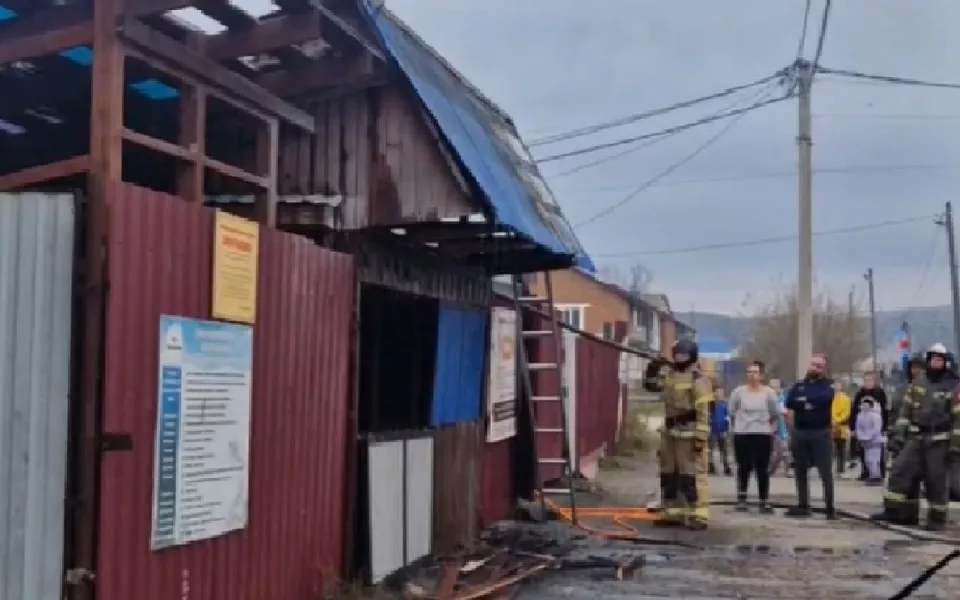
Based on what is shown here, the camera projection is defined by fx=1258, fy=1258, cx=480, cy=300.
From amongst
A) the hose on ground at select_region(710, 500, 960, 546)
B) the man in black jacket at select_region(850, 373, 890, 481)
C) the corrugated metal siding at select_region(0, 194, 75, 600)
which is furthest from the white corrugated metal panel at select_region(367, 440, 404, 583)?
the man in black jacket at select_region(850, 373, 890, 481)

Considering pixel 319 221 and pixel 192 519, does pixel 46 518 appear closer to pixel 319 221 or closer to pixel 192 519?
pixel 192 519

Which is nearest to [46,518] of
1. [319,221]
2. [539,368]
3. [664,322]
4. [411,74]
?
[319,221]

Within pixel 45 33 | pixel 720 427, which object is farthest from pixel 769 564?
pixel 720 427

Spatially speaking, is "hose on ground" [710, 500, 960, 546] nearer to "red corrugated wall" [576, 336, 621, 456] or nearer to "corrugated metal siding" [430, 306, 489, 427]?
"red corrugated wall" [576, 336, 621, 456]

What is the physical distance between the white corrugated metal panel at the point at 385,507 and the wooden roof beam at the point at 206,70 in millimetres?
2365

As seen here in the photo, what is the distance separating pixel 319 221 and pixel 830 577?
4973 millimetres

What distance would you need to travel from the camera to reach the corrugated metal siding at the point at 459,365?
10.4 m

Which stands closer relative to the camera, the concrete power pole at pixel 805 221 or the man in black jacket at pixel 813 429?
the man in black jacket at pixel 813 429

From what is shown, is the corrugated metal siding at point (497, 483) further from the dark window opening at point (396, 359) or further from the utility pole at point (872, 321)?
the utility pole at point (872, 321)

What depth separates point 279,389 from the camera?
7332 mm

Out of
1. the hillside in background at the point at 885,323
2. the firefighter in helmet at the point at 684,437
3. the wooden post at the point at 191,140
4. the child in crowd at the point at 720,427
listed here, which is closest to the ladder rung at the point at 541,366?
the firefighter in helmet at the point at 684,437

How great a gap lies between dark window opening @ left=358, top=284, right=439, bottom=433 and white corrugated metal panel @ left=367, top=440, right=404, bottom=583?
48 centimetres

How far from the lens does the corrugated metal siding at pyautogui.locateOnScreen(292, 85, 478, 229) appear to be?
28.4ft

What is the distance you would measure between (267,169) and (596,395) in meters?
14.3
